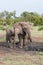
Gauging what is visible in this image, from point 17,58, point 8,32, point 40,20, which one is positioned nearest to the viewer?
point 17,58

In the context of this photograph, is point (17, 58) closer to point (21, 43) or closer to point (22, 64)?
point (22, 64)

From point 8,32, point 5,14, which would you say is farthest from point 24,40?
point 5,14

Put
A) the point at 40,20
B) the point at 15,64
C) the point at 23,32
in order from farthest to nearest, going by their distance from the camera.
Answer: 1. the point at 40,20
2. the point at 23,32
3. the point at 15,64

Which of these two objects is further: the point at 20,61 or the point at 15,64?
the point at 20,61

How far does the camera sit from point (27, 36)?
49.0 ft

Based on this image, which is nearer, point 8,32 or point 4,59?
point 4,59

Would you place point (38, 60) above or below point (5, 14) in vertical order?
above

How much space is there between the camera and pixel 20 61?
8.64m

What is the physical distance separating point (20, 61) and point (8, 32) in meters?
7.52

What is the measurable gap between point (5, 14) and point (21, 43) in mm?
58461

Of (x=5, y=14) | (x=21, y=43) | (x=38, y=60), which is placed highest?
(x=38, y=60)

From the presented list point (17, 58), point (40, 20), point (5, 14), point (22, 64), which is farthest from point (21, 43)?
point (5, 14)

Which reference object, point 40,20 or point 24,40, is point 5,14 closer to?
point 40,20

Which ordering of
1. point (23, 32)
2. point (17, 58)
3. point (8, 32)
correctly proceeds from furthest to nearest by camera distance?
point (8, 32) → point (23, 32) → point (17, 58)
